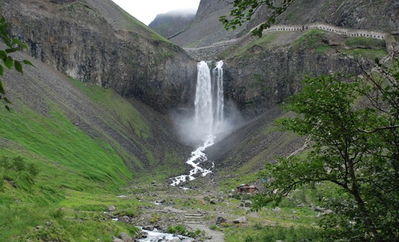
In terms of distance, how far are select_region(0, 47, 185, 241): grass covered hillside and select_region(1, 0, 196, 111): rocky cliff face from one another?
5869 millimetres

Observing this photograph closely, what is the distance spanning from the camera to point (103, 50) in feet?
408

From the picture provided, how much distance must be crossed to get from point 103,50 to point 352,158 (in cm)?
11775

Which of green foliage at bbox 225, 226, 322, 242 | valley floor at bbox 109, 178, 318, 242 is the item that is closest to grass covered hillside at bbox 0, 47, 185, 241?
valley floor at bbox 109, 178, 318, 242

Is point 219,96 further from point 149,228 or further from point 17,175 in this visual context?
point 17,175

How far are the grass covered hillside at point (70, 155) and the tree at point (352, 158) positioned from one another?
497 inches

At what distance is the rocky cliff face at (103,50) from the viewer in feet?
365

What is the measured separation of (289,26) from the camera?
464 ft

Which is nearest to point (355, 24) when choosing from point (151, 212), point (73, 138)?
point (73, 138)

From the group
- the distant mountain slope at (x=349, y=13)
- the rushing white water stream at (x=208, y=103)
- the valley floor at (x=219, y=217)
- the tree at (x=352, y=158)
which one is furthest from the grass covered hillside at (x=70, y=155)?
the distant mountain slope at (x=349, y=13)

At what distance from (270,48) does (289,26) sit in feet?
74.5

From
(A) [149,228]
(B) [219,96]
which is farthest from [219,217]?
(B) [219,96]

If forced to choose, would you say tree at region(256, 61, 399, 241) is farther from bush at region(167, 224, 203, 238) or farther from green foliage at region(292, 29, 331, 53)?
green foliage at region(292, 29, 331, 53)

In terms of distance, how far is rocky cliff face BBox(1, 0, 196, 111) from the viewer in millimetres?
111250

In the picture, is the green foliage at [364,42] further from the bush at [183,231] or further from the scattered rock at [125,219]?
the bush at [183,231]
